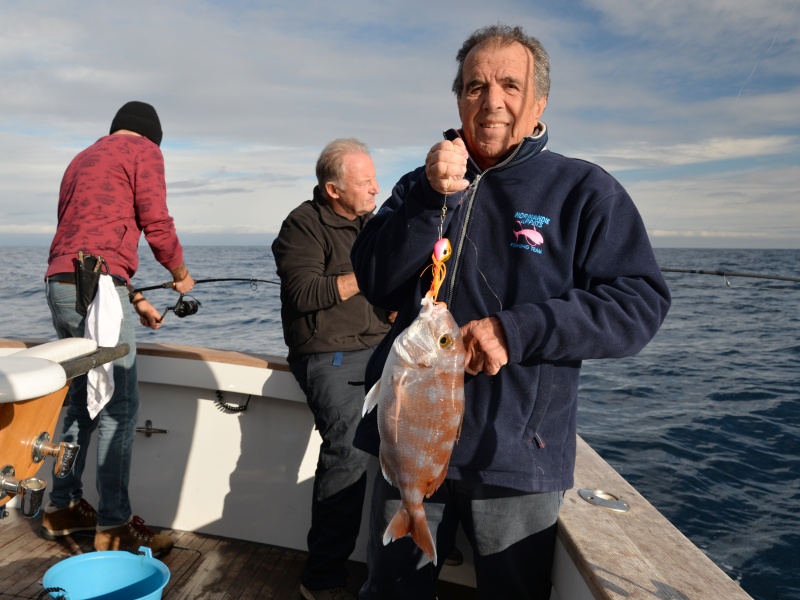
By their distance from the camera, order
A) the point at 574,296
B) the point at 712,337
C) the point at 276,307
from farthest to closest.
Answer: the point at 276,307 → the point at 712,337 → the point at 574,296

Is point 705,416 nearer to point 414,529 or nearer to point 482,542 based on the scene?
point 482,542

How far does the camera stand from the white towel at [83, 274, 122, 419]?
3.37m

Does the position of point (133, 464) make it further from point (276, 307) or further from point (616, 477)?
point (276, 307)

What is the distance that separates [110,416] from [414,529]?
2.38 meters

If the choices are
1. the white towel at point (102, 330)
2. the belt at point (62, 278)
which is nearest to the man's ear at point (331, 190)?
the white towel at point (102, 330)

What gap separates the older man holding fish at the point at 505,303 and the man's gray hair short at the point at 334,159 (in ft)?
4.48

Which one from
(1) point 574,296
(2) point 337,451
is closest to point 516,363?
(1) point 574,296

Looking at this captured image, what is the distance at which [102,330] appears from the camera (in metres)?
3.38

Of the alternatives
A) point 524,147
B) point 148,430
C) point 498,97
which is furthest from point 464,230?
point 148,430

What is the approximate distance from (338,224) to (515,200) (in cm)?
160

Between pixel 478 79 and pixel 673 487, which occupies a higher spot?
pixel 478 79

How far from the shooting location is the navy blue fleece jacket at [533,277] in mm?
1967

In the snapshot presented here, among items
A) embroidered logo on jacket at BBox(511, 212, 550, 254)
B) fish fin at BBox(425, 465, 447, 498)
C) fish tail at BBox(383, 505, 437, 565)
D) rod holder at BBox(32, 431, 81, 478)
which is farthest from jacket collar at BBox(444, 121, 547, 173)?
rod holder at BBox(32, 431, 81, 478)

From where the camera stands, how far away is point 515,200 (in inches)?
83.7
